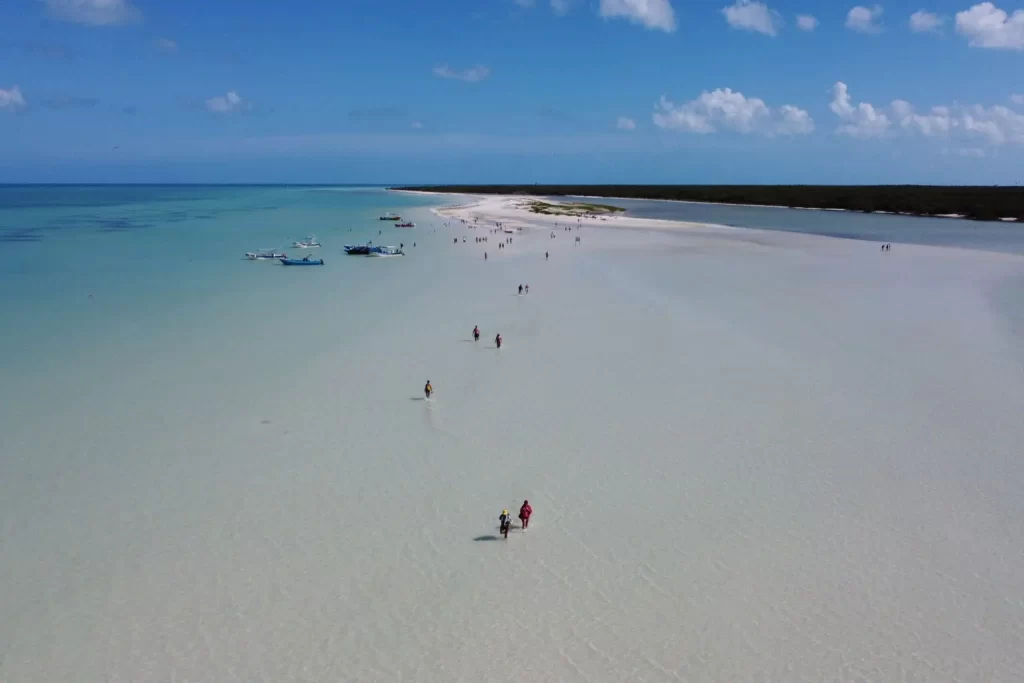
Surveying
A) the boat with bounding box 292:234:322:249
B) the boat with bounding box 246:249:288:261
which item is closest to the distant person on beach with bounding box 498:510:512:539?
the boat with bounding box 246:249:288:261

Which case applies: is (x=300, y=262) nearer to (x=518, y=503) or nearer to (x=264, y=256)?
(x=264, y=256)

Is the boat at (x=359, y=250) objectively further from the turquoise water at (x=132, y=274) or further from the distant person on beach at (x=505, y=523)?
the distant person on beach at (x=505, y=523)

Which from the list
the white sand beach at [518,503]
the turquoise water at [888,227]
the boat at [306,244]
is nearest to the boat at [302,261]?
the boat at [306,244]

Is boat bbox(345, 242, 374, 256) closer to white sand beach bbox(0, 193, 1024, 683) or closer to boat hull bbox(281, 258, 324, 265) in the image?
boat hull bbox(281, 258, 324, 265)

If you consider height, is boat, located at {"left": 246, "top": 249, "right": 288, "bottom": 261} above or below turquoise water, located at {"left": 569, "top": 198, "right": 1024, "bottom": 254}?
below

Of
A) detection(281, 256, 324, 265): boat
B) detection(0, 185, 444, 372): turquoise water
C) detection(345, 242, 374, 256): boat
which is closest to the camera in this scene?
detection(0, 185, 444, 372): turquoise water

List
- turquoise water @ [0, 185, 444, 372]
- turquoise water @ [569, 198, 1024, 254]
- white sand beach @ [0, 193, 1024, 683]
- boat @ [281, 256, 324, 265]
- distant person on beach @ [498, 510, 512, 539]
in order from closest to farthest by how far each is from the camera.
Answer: white sand beach @ [0, 193, 1024, 683] < distant person on beach @ [498, 510, 512, 539] < turquoise water @ [0, 185, 444, 372] < boat @ [281, 256, 324, 265] < turquoise water @ [569, 198, 1024, 254]

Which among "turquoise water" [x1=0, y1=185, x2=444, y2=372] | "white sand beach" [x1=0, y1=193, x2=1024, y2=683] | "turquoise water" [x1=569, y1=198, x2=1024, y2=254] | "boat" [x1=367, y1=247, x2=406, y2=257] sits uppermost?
"turquoise water" [x1=569, y1=198, x2=1024, y2=254]

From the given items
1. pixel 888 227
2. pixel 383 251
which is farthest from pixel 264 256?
pixel 888 227
